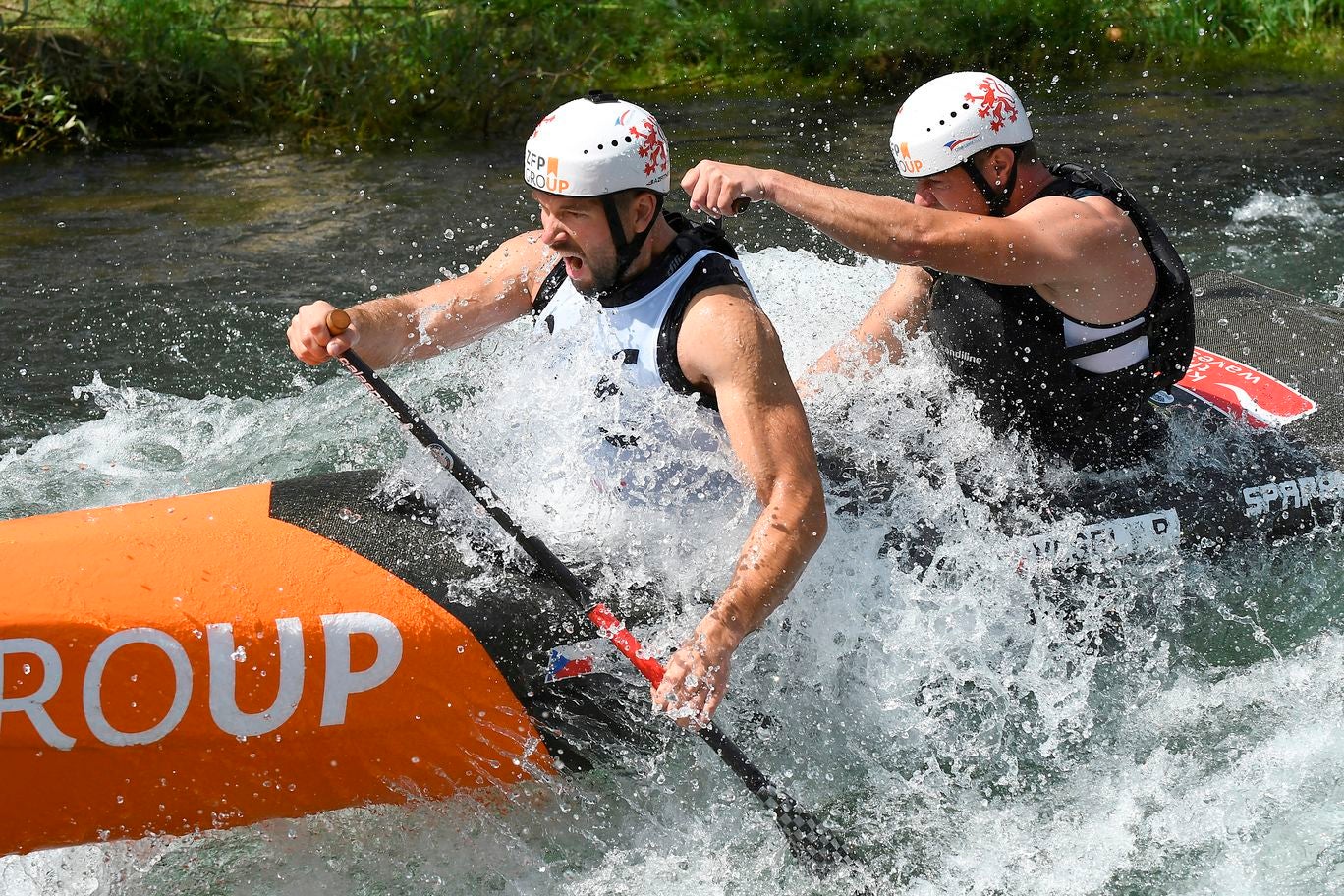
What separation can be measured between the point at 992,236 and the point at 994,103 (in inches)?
16.9

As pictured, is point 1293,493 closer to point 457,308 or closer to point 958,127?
point 958,127

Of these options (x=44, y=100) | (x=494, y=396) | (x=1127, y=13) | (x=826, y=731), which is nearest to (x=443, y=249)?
(x=44, y=100)

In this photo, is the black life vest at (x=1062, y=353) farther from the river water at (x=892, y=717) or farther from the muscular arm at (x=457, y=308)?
Answer: the muscular arm at (x=457, y=308)

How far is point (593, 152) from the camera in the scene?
10.9 ft

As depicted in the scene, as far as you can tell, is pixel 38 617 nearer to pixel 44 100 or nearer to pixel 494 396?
pixel 494 396

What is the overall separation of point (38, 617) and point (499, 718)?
1003 mm

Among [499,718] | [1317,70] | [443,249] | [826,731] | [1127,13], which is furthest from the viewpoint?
[1127,13]

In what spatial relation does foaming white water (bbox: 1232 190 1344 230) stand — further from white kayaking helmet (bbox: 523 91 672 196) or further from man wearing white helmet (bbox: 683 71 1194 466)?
white kayaking helmet (bbox: 523 91 672 196)

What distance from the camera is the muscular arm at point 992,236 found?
344 centimetres

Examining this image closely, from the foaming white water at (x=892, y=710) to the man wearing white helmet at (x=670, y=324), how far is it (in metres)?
0.13

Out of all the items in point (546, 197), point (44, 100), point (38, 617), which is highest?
point (546, 197)

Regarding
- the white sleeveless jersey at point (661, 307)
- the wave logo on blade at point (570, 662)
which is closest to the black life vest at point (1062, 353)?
the white sleeveless jersey at point (661, 307)

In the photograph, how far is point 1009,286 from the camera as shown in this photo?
392 centimetres

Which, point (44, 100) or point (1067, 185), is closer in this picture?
point (1067, 185)
